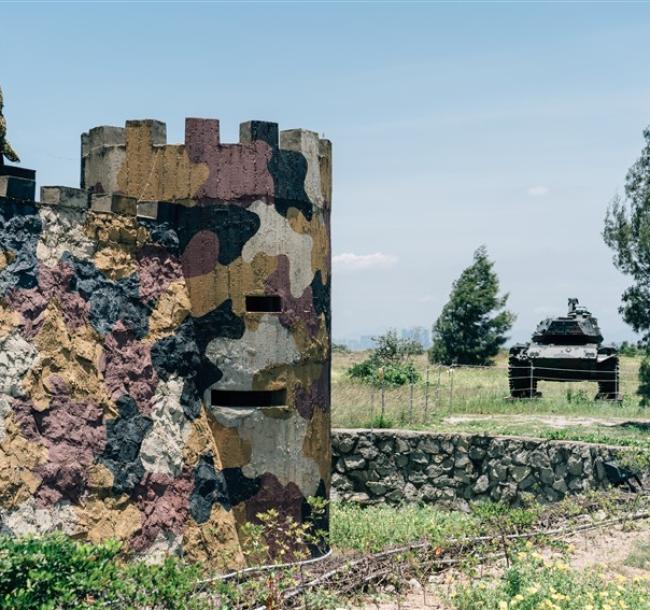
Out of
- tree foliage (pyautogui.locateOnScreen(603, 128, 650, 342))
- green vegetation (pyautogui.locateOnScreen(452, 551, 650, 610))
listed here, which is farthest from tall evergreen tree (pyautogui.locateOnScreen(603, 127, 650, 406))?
green vegetation (pyautogui.locateOnScreen(452, 551, 650, 610))

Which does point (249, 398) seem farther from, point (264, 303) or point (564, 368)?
point (564, 368)

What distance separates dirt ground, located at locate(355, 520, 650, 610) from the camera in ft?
28.4

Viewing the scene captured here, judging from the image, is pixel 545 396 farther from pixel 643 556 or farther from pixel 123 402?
pixel 123 402

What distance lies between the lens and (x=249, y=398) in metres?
11.3

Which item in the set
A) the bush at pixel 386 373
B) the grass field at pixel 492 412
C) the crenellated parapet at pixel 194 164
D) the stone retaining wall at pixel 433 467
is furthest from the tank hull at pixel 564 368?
the crenellated parapet at pixel 194 164

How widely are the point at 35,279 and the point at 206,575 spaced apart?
3.60m

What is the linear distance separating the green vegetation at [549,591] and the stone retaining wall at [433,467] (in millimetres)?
7728

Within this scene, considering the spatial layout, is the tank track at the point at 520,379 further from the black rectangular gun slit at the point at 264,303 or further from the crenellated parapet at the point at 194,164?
the crenellated parapet at the point at 194,164

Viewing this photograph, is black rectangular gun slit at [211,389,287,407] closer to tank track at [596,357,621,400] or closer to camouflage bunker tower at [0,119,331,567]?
camouflage bunker tower at [0,119,331,567]

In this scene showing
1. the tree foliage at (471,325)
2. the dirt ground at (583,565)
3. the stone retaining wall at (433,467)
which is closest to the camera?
the dirt ground at (583,565)

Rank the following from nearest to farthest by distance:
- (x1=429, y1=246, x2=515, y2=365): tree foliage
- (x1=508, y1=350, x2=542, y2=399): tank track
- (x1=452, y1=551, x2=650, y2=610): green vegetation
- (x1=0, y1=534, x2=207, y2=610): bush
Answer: (x1=0, y1=534, x2=207, y2=610): bush < (x1=452, y1=551, x2=650, y2=610): green vegetation < (x1=508, y1=350, x2=542, y2=399): tank track < (x1=429, y1=246, x2=515, y2=365): tree foliage

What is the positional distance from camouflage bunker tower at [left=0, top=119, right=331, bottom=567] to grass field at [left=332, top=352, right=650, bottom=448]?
22.2 feet

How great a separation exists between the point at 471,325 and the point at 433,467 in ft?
73.8

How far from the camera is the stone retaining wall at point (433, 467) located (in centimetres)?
1678
